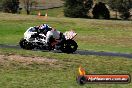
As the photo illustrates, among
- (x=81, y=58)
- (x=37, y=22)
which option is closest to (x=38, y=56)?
(x=81, y=58)

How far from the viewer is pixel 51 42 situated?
2822cm

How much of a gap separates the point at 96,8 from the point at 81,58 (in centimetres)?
6101

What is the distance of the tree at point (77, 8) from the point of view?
268 feet

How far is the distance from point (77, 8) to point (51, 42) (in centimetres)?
5391

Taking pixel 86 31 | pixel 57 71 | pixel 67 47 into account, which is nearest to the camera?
pixel 57 71

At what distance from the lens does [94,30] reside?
52.2 m

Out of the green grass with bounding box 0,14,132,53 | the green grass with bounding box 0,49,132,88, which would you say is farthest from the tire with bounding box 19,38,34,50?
the green grass with bounding box 0,14,132,53

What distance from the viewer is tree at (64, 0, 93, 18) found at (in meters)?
81.6

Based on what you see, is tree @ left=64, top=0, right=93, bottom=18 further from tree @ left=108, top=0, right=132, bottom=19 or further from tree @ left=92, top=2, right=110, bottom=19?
tree @ left=108, top=0, right=132, bottom=19

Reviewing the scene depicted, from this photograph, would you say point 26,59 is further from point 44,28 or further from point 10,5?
point 10,5

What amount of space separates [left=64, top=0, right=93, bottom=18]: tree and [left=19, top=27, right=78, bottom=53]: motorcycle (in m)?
52.5

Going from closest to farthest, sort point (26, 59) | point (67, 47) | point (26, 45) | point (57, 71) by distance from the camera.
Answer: point (57, 71) → point (26, 59) → point (67, 47) → point (26, 45)

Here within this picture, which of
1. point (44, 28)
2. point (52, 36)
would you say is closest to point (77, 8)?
point (44, 28)

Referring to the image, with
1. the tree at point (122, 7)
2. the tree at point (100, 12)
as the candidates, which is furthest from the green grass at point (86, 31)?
the tree at point (122, 7)
